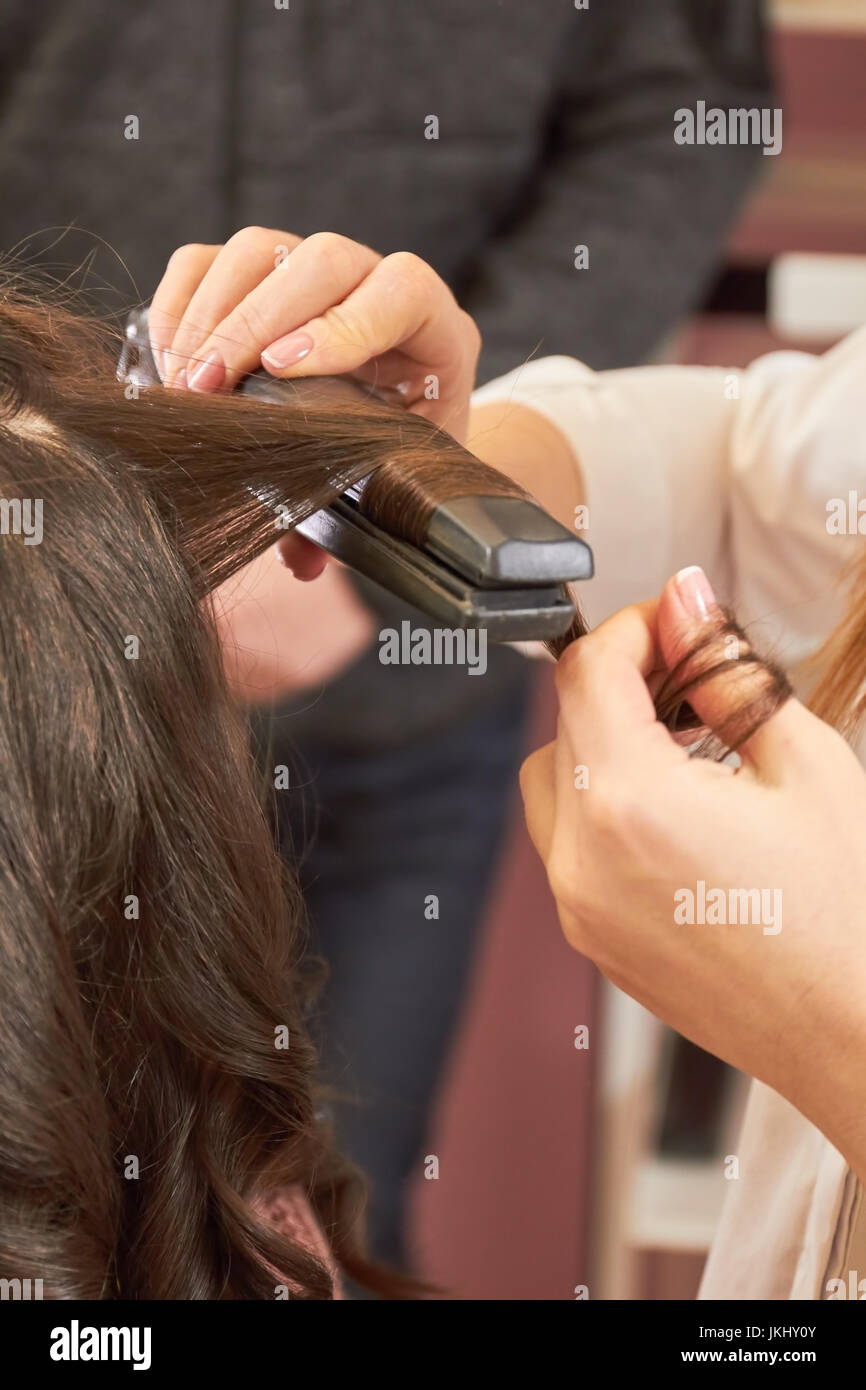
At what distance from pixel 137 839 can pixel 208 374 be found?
20cm

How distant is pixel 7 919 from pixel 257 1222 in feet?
0.69

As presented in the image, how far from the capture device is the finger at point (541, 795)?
1.72 feet

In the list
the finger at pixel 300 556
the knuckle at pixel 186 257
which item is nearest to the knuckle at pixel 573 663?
the finger at pixel 300 556

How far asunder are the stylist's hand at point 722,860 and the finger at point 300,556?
6.1 inches

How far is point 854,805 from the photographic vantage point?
18.0 inches

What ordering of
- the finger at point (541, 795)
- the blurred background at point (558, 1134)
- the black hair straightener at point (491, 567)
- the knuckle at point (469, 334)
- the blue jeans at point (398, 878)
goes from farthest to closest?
1. the blurred background at point (558, 1134)
2. the blue jeans at point (398, 878)
3. the knuckle at point (469, 334)
4. the finger at point (541, 795)
5. the black hair straightener at point (491, 567)

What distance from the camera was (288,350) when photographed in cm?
54

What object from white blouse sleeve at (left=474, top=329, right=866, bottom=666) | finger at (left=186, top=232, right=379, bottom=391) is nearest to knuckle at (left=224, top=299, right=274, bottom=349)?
finger at (left=186, top=232, right=379, bottom=391)

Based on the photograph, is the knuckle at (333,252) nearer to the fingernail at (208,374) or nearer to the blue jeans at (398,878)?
the fingernail at (208,374)

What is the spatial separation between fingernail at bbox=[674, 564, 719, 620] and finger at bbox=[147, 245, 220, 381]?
0.25 metres

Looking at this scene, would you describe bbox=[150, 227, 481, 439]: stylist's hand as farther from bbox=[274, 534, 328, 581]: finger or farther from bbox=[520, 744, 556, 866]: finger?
bbox=[520, 744, 556, 866]: finger

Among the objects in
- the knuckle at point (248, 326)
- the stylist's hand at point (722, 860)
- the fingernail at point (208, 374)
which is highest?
the knuckle at point (248, 326)

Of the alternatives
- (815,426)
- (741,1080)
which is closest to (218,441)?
(815,426)
